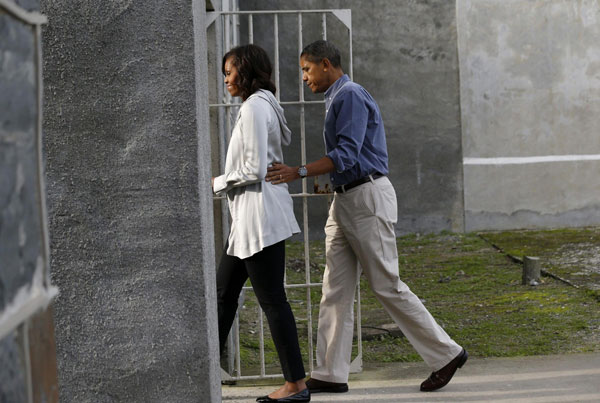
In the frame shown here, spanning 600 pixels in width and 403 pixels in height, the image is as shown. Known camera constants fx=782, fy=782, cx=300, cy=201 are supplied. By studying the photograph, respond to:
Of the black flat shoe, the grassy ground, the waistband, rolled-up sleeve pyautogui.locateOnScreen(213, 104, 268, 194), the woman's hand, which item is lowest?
the grassy ground

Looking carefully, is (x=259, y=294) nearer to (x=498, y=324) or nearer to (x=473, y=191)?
(x=498, y=324)

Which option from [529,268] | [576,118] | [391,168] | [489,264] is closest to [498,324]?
[529,268]

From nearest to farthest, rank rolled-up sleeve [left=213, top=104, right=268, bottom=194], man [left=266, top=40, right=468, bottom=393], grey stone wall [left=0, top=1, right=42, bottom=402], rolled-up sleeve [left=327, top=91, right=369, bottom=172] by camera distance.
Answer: grey stone wall [left=0, top=1, right=42, bottom=402] → rolled-up sleeve [left=213, top=104, right=268, bottom=194] → rolled-up sleeve [left=327, top=91, right=369, bottom=172] → man [left=266, top=40, right=468, bottom=393]

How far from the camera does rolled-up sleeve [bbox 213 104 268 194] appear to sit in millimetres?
3750

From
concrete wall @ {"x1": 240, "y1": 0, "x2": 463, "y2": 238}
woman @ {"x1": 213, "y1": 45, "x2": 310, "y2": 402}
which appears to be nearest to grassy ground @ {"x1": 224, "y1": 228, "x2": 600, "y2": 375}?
concrete wall @ {"x1": 240, "y1": 0, "x2": 463, "y2": 238}

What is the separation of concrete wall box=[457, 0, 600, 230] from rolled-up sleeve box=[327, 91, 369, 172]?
863 centimetres

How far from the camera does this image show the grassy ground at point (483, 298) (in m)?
5.91

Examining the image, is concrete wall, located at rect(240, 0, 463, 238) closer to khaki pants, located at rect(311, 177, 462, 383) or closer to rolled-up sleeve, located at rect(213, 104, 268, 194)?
khaki pants, located at rect(311, 177, 462, 383)

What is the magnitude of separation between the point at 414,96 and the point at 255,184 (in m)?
8.78

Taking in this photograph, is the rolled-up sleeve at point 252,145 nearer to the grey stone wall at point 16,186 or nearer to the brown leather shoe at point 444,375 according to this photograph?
the brown leather shoe at point 444,375

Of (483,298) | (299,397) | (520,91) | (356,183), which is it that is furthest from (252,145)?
(520,91)

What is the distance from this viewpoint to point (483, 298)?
7812 millimetres

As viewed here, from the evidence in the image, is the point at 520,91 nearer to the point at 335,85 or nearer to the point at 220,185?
the point at 335,85

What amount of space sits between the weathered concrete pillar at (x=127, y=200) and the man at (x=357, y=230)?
1.31 m
